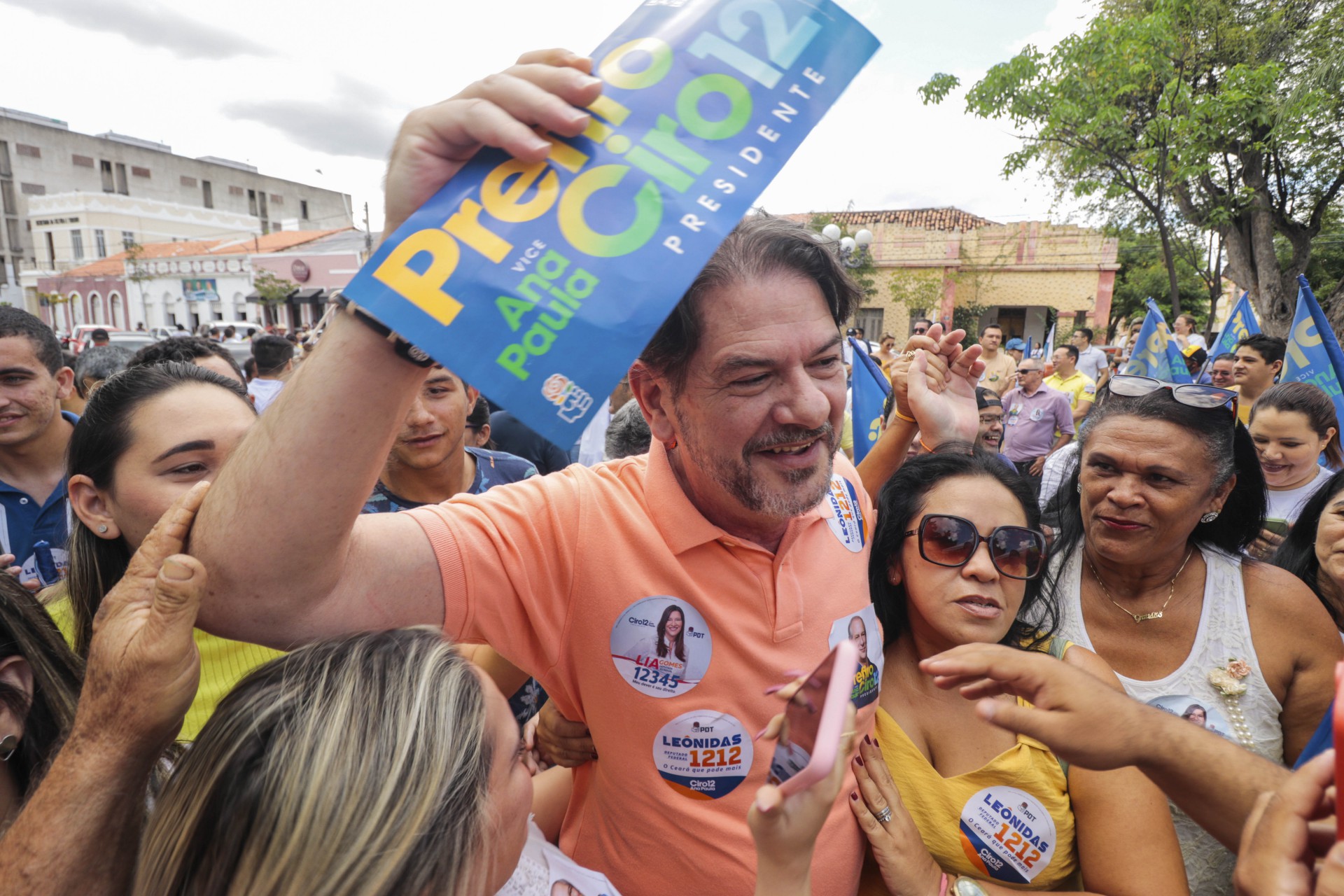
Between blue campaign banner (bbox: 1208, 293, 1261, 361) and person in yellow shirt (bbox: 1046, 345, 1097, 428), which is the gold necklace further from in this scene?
blue campaign banner (bbox: 1208, 293, 1261, 361)

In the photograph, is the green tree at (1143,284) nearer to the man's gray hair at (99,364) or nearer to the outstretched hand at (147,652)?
the man's gray hair at (99,364)

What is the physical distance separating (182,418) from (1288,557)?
3705 mm

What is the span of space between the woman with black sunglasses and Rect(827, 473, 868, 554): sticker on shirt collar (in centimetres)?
83

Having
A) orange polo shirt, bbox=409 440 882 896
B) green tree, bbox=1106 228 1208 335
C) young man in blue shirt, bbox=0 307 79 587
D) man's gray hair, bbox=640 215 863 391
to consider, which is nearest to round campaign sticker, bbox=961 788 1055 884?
orange polo shirt, bbox=409 440 882 896

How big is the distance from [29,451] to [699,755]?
3529mm

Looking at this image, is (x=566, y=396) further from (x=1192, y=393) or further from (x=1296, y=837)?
(x=1192, y=393)

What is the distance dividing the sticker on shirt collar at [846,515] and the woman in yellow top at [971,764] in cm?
→ 17

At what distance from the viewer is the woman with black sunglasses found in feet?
6.66

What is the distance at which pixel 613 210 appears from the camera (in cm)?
95

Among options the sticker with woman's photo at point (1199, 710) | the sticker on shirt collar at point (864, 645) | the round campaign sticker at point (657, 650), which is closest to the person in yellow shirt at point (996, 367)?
the sticker with woman's photo at point (1199, 710)

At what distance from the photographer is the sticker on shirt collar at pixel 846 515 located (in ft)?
6.04

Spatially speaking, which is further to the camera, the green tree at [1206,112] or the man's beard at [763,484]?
the green tree at [1206,112]

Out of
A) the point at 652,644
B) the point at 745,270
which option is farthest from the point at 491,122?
the point at 652,644

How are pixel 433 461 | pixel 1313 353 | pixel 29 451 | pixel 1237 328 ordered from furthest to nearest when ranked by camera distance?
pixel 1237 328 → pixel 1313 353 → pixel 29 451 → pixel 433 461
